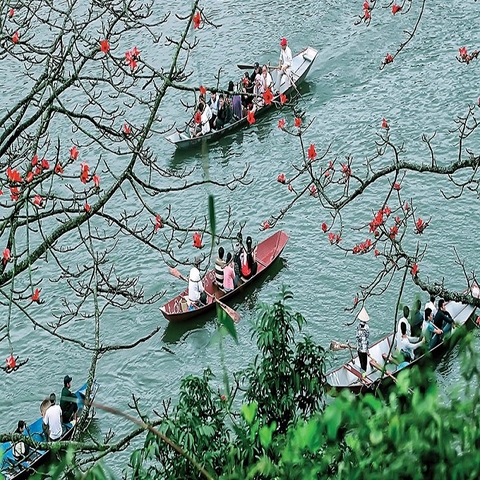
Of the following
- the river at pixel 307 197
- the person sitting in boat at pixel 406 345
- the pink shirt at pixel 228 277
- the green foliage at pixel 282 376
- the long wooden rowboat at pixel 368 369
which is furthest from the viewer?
the pink shirt at pixel 228 277

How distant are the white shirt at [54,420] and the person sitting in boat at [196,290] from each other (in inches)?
146

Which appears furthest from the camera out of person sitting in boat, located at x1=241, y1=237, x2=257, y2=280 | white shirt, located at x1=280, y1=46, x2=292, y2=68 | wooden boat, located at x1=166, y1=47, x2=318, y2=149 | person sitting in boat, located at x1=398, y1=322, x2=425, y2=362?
white shirt, located at x1=280, y1=46, x2=292, y2=68

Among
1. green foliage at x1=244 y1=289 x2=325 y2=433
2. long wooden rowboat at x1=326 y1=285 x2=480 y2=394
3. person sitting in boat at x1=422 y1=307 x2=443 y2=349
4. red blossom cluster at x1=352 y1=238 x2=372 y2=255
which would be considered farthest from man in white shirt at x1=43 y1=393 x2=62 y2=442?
green foliage at x1=244 y1=289 x2=325 y2=433

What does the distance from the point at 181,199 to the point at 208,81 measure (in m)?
5.25

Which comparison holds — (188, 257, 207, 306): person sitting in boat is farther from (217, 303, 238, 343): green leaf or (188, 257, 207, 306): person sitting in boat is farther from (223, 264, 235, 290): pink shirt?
(217, 303, 238, 343): green leaf

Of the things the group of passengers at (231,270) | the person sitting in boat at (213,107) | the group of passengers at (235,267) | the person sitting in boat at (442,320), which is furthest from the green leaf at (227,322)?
the person sitting in boat at (213,107)

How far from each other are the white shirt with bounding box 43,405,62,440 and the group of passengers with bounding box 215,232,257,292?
4529 millimetres

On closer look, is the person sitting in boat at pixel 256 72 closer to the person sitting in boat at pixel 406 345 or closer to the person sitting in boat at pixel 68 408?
the person sitting in boat at pixel 406 345

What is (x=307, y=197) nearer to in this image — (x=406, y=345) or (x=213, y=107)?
(x=213, y=107)

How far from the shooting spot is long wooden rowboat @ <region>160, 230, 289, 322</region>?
17.6m

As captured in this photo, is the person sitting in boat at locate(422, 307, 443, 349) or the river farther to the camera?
the river

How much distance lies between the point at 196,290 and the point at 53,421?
3956 millimetres

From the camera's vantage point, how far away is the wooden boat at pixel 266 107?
22859mm

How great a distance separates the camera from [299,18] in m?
27.1
